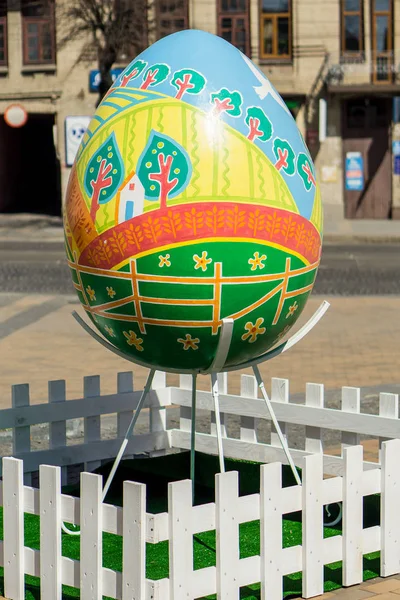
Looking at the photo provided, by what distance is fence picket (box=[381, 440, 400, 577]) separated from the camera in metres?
5.38

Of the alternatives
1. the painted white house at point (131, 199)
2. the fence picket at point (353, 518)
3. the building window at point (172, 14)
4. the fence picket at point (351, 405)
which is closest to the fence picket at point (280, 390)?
the fence picket at point (351, 405)

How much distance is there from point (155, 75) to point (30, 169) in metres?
35.4

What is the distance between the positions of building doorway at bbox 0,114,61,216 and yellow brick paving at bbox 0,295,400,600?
23.3 meters

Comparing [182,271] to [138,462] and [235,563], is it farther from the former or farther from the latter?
[138,462]

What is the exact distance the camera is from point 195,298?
5.56 meters

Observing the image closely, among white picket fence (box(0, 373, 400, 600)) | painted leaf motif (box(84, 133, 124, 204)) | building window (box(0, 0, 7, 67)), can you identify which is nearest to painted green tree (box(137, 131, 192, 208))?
painted leaf motif (box(84, 133, 124, 204))

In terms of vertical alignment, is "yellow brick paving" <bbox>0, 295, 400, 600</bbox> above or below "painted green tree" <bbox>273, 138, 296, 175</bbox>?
below

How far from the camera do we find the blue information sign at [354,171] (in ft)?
113

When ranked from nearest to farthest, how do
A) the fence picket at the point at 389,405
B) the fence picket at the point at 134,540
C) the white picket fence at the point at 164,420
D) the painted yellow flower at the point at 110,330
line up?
the fence picket at the point at 134,540, the painted yellow flower at the point at 110,330, the fence picket at the point at 389,405, the white picket fence at the point at 164,420

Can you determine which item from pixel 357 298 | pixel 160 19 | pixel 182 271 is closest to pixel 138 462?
pixel 182 271

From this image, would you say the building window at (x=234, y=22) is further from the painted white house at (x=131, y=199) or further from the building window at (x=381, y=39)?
the painted white house at (x=131, y=199)

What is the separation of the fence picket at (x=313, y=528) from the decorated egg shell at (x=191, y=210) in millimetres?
885

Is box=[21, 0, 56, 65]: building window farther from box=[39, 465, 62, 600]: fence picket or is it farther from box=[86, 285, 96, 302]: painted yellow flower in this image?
box=[39, 465, 62, 600]: fence picket

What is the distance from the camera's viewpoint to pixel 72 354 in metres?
11.7
